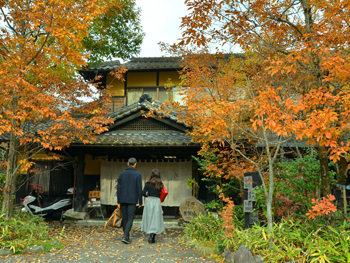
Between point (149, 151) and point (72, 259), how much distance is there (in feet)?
19.0

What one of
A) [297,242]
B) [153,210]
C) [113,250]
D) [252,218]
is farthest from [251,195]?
[113,250]

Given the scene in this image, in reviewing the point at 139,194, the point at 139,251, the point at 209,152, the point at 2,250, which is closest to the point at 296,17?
the point at 209,152

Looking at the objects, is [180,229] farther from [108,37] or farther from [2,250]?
[108,37]

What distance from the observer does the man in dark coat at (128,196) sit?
283 inches

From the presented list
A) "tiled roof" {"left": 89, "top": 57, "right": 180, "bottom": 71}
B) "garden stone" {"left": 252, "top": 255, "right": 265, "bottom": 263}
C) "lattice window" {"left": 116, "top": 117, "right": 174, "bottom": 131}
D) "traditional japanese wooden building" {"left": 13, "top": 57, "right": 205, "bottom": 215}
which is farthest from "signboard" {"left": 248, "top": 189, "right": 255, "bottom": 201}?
"tiled roof" {"left": 89, "top": 57, "right": 180, "bottom": 71}

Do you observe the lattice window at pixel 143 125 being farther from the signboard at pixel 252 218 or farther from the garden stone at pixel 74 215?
the signboard at pixel 252 218

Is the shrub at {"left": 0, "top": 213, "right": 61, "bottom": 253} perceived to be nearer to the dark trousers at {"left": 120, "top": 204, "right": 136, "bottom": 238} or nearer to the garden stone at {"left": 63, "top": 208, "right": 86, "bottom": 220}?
the dark trousers at {"left": 120, "top": 204, "right": 136, "bottom": 238}

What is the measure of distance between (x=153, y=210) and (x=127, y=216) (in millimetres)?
662

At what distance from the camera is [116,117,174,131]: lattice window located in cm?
1205

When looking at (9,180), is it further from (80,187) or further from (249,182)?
(249,182)

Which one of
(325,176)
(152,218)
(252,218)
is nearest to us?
(325,176)

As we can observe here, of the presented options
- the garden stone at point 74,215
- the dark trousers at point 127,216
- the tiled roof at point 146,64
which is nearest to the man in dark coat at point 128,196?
the dark trousers at point 127,216

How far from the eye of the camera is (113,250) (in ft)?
21.5

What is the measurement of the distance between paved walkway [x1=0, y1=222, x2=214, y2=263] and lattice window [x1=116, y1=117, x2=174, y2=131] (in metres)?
4.44
